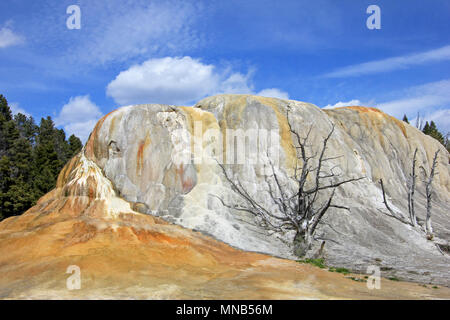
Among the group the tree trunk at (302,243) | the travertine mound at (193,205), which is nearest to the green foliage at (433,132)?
the travertine mound at (193,205)

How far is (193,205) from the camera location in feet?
47.9

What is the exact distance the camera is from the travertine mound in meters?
9.37

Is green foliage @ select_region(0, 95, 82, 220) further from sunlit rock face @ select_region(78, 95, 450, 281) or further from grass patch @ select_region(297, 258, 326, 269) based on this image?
grass patch @ select_region(297, 258, 326, 269)

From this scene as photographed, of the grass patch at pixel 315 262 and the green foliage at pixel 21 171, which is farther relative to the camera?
the green foliage at pixel 21 171

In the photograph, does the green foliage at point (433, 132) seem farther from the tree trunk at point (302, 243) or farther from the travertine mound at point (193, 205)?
the tree trunk at point (302, 243)

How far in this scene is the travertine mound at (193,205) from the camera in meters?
9.37

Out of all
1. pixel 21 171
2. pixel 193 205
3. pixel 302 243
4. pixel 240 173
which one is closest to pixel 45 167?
pixel 21 171

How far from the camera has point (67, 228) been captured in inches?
416

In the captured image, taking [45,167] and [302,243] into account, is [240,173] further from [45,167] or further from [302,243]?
[45,167]

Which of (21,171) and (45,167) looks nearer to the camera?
(21,171)

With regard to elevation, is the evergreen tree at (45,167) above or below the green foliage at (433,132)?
below

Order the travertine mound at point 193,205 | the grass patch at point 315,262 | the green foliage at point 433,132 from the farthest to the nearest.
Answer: the green foliage at point 433,132
the grass patch at point 315,262
the travertine mound at point 193,205

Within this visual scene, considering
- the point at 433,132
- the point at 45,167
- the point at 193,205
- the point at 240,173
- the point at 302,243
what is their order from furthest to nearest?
the point at 433,132
the point at 45,167
the point at 240,173
the point at 193,205
the point at 302,243

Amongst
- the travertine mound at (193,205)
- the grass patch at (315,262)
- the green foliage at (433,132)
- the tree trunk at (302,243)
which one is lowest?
the grass patch at (315,262)
